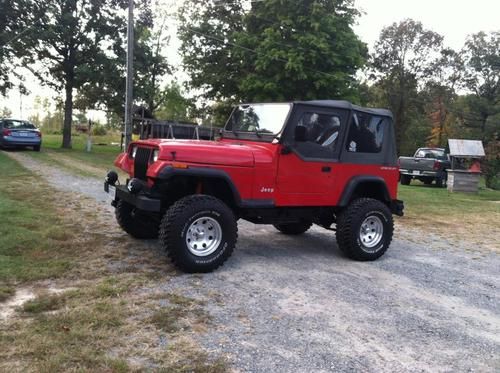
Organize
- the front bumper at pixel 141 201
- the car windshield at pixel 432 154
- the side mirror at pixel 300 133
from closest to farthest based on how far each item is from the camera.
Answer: the front bumper at pixel 141 201, the side mirror at pixel 300 133, the car windshield at pixel 432 154

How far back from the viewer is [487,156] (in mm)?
20703

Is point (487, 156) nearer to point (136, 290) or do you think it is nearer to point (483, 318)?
point (483, 318)

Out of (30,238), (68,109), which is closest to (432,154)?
(30,238)

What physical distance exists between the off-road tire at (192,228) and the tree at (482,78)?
45063 millimetres

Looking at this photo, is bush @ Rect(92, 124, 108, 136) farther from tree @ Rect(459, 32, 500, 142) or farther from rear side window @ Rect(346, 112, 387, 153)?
rear side window @ Rect(346, 112, 387, 153)

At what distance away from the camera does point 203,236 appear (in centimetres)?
505

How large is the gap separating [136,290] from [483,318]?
3.19m

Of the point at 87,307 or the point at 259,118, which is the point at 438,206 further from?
the point at 87,307

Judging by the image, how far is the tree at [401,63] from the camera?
4169 centimetres

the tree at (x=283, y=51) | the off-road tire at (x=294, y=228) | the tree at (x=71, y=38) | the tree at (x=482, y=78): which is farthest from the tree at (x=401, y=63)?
the off-road tire at (x=294, y=228)

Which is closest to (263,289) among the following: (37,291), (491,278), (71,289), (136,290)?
(136,290)

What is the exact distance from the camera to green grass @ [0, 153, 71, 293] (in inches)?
183

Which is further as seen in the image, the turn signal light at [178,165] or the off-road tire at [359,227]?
the off-road tire at [359,227]

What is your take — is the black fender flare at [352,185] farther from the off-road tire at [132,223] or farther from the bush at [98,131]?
the bush at [98,131]
